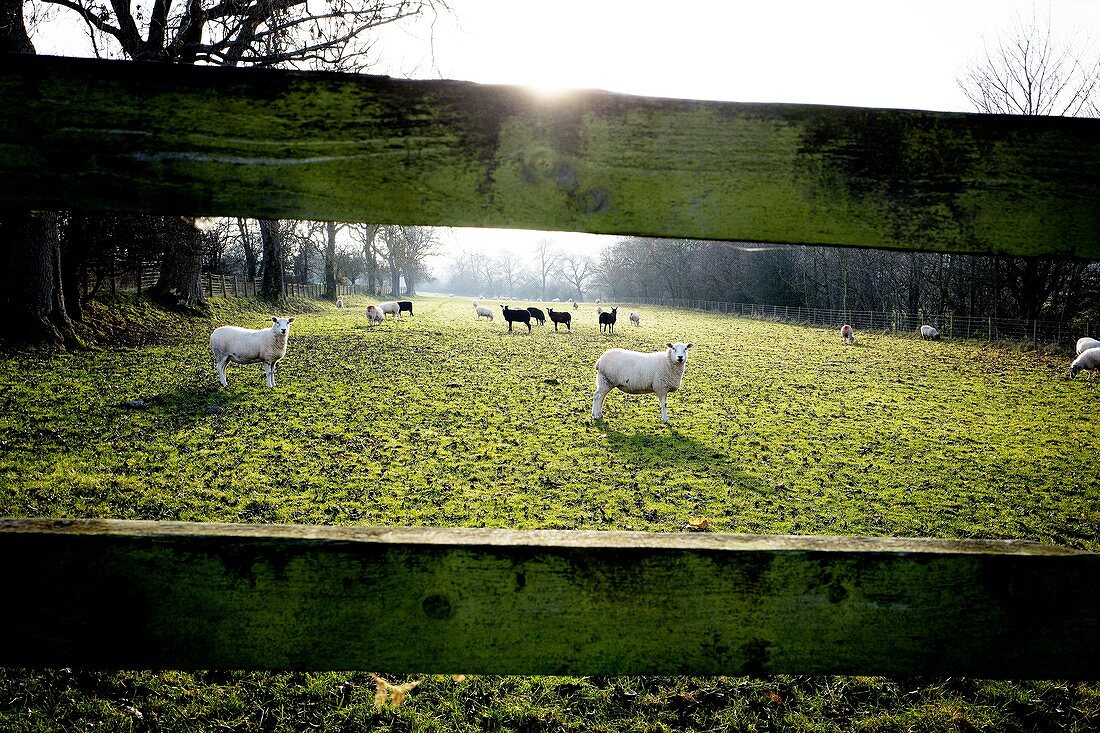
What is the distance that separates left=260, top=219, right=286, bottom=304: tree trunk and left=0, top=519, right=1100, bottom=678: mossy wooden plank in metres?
30.6

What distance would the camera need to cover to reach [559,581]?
112cm

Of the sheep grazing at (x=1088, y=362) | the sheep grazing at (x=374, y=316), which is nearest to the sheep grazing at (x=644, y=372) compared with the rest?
the sheep grazing at (x=1088, y=362)

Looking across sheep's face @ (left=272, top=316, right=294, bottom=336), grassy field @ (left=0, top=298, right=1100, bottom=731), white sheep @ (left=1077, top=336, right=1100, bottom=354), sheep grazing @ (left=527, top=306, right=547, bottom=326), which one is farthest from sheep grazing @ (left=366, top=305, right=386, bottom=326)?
white sheep @ (left=1077, top=336, right=1100, bottom=354)

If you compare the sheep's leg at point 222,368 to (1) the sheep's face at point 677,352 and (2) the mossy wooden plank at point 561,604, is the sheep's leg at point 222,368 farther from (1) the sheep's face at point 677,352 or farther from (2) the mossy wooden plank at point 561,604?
(2) the mossy wooden plank at point 561,604

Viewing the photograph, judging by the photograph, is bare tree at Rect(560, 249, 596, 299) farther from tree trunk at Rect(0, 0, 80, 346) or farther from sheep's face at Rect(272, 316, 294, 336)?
sheep's face at Rect(272, 316, 294, 336)

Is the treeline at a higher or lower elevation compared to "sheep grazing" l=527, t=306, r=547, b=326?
higher

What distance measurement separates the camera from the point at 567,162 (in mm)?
1106

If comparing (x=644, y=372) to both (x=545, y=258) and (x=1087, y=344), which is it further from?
(x=545, y=258)

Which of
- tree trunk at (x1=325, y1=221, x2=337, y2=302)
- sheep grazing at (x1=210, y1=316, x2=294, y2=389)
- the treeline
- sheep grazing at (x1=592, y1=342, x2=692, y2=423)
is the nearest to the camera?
sheep grazing at (x1=592, y1=342, x2=692, y2=423)

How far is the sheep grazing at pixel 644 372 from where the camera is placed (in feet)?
31.1

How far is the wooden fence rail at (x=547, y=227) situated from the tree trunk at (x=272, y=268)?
30455 mm

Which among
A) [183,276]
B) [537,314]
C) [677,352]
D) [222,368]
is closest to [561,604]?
[677,352]

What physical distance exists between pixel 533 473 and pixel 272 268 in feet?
90.0

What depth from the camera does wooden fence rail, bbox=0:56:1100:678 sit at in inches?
42.1
